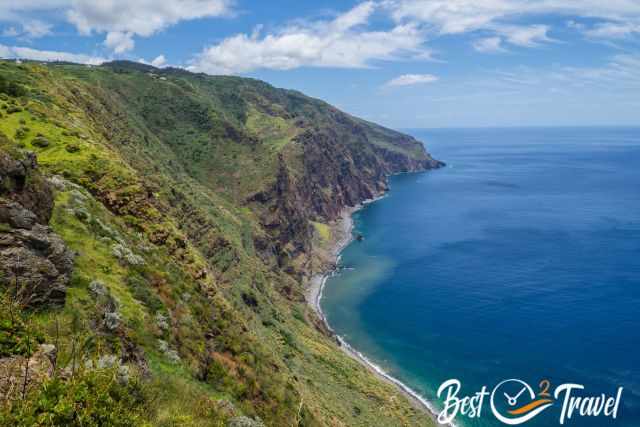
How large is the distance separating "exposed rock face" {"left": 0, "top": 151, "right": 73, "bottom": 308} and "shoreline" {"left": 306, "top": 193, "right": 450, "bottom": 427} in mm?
64976

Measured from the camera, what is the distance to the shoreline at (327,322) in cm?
7400

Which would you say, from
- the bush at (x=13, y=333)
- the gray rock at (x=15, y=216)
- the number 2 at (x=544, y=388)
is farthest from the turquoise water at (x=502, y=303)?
the bush at (x=13, y=333)

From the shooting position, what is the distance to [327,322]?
102125mm

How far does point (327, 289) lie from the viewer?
12244cm

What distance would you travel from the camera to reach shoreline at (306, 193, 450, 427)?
74000 mm

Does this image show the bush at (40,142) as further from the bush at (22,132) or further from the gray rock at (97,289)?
the gray rock at (97,289)

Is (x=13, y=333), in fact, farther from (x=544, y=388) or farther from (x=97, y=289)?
(x=544, y=388)

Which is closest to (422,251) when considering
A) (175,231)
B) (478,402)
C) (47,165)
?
(478,402)

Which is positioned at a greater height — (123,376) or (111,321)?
(123,376)

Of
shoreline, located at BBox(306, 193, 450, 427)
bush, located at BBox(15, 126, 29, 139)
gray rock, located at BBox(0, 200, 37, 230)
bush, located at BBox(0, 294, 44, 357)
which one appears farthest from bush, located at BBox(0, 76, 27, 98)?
shoreline, located at BBox(306, 193, 450, 427)

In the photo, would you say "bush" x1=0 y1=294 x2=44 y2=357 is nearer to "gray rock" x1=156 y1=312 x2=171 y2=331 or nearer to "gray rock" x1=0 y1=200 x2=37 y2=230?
"gray rock" x1=0 y1=200 x2=37 y2=230

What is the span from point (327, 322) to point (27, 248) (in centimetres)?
9106

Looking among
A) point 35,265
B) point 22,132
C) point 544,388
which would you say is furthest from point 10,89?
point 544,388

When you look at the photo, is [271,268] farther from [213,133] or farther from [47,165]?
[47,165]
